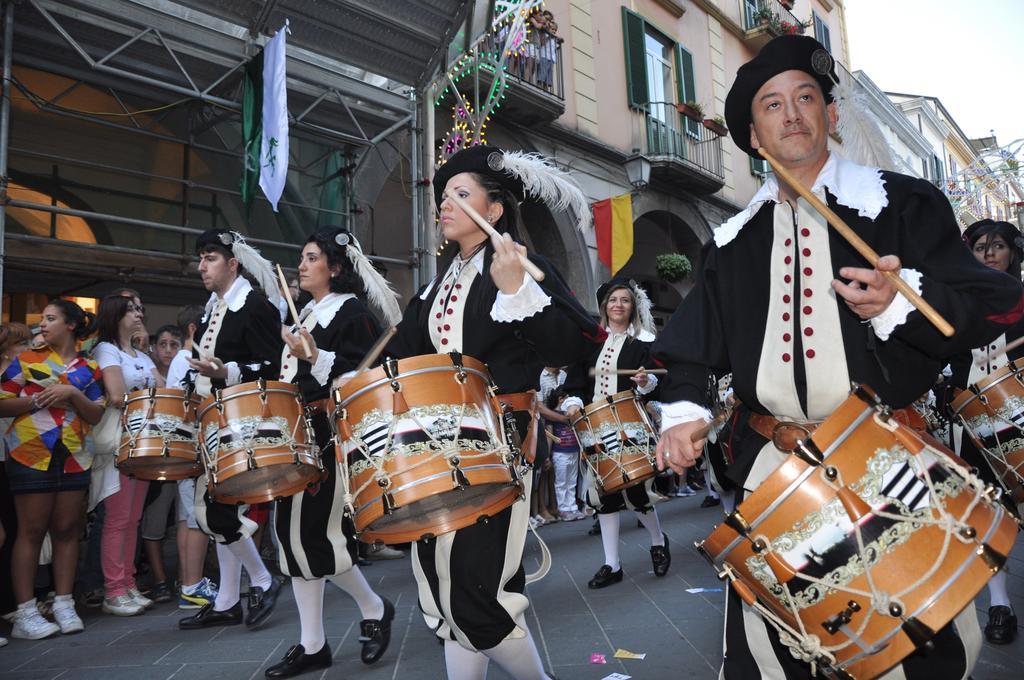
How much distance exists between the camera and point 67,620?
4.74 meters

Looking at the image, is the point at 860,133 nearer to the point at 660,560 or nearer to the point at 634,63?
the point at 660,560

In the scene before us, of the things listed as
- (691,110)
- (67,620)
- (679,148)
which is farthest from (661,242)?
(67,620)

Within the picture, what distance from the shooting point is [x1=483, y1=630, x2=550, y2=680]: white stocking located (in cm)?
261

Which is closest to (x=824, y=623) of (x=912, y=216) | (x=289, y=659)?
(x=912, y=216)

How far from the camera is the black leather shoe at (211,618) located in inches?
185

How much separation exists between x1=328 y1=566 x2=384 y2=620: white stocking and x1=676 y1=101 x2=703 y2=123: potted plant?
486 inches

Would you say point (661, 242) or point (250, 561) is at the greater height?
point (661, 242)

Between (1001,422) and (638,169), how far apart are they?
10663 mm

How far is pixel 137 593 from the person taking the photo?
17.7ft

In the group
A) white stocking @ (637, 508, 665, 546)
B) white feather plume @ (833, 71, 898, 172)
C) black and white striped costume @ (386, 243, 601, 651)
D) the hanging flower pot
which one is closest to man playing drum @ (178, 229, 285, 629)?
black and white striped costume @ (386, 243, 601, 651)

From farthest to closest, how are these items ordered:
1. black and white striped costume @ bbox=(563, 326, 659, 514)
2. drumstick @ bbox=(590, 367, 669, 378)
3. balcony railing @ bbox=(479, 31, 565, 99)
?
balcony railing @ bbox=(479, 31, 565, 99), black and white striped costume @ bbox=(563, 326, 659, 514), drumstick @ bbox=(590, 367, 669, 378)

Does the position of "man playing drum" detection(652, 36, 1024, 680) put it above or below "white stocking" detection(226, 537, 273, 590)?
above

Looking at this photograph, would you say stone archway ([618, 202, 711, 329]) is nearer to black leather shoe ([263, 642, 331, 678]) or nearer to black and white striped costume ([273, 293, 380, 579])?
black and white striped costume ([273, 293, 380, 579])

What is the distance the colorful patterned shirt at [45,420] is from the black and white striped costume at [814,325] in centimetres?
430
